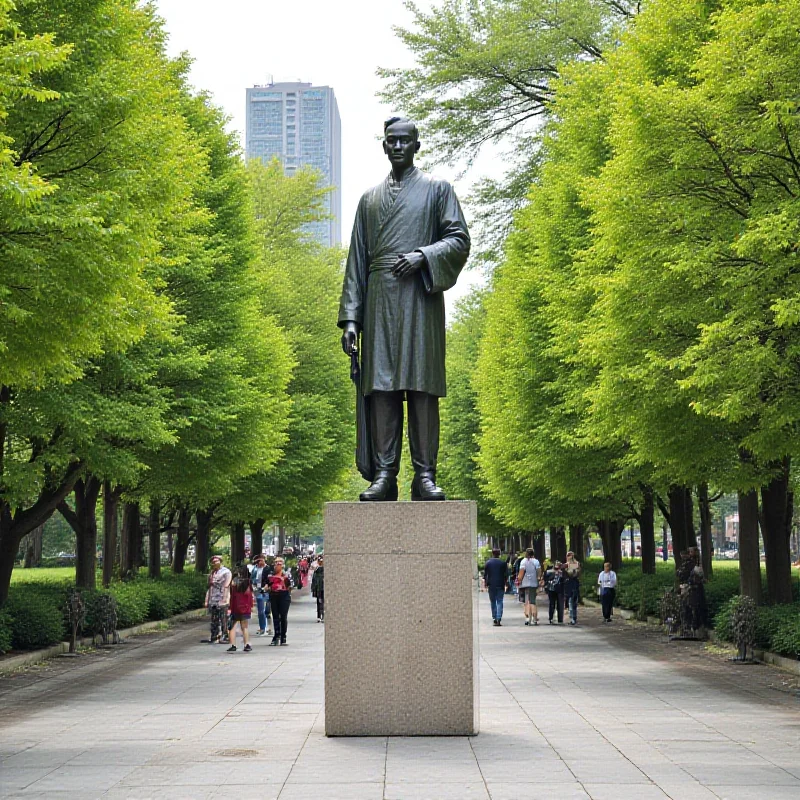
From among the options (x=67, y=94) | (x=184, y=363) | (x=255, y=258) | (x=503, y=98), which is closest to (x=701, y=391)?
(x=67, y=94)

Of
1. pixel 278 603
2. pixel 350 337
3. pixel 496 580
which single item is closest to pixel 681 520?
pixel 496 580

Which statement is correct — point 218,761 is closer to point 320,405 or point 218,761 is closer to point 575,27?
point 575,27

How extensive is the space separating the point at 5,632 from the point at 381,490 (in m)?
11.7

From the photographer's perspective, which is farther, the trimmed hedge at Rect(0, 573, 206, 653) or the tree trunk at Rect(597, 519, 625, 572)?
the tree trunk at Rect(597, 519, 625, 572)

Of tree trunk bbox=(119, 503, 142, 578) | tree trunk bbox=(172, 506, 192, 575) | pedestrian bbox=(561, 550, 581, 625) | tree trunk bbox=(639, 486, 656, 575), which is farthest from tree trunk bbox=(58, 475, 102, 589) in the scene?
tree trunk bbox=(639, 486, 656, 575)

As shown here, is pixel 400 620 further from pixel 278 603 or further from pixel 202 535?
pixel 202 535

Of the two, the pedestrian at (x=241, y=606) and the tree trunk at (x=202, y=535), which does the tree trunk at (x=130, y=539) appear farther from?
the pedestrian at (x=241, y=606)

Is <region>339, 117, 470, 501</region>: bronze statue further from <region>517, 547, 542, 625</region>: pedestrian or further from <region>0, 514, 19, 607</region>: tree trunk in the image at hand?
<region>517, 547, 542, 625</region>: pedestrian

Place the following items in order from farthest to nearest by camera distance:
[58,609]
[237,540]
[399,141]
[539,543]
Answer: [539,543]
[237,540]
[58,609]
[399,141]

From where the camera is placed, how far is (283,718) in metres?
12.5

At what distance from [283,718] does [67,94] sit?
837cm

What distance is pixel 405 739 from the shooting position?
32.7 ft

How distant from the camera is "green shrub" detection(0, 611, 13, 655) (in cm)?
1972

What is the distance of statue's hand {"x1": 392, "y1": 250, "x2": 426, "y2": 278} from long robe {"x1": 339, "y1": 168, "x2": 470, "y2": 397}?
71 mm
